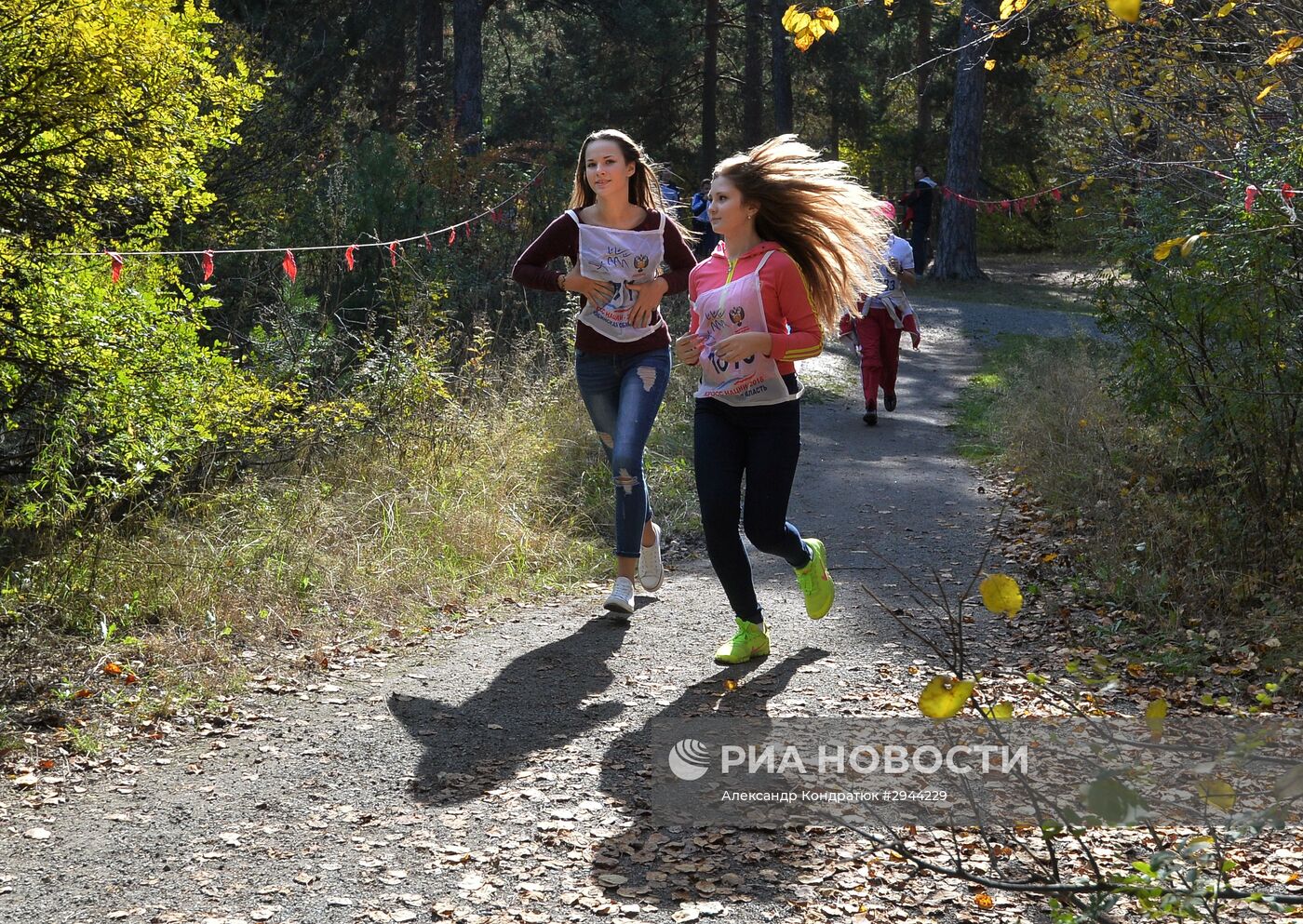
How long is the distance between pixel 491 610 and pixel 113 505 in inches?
76.8

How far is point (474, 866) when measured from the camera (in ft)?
11.4

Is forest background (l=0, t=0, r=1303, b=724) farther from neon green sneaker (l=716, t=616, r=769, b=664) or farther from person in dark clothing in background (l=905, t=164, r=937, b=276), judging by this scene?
person in dark clothing in background (l=905, t=164, r=937, b=276)

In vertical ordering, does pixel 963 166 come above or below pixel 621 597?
above

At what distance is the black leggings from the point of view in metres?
4.87

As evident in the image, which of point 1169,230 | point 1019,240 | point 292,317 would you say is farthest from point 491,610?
point 1019,240

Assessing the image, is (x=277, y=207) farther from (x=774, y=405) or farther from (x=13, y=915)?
(x=13, y=915)

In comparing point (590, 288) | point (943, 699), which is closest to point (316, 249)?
point (590, 288)

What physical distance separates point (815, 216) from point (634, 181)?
117 centimetres

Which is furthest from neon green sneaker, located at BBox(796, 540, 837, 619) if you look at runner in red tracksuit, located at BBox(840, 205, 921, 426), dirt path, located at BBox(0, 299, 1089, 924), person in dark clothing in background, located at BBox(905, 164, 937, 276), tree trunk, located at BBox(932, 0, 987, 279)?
person in dark clothing in background, located at BBox(905, 164, 937, 276)

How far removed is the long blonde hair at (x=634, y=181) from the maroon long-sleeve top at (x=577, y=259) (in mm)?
89

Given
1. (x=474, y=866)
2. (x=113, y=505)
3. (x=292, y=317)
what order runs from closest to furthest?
1. (x=474, y=866)
2. (x=113, y=505)
3. (x=292, y=317)

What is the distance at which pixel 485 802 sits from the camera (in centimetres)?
391

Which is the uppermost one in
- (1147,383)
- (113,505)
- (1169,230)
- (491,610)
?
(1169,230)

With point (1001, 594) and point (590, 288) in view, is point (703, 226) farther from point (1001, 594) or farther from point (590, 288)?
point (1001, 594)
